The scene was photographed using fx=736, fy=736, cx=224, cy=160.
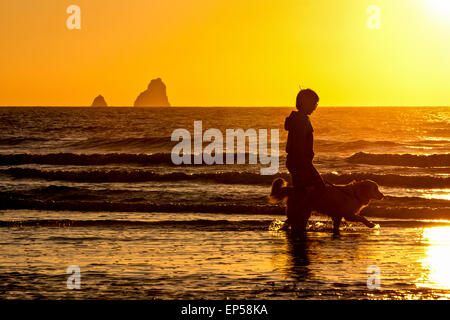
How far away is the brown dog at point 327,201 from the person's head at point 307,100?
1246 millimetres

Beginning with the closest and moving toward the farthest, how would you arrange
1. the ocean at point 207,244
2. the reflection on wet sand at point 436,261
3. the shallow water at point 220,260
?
the shallow water at point 220,260, the ocean at point 207,244, the reflection on wet sand at point 436,261

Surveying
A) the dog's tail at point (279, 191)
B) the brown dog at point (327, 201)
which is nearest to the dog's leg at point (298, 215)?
the brown dog at point (327, 201)

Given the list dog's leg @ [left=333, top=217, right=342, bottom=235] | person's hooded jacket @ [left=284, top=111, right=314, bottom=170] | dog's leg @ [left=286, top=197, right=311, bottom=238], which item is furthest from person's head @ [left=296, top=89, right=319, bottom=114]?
dog's leg @ [left=333, top=217, right=342, bottom=235]

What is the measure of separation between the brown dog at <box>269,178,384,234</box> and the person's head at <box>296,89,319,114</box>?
4.09 feet

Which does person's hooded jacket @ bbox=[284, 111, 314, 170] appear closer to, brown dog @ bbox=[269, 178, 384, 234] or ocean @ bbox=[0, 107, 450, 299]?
brown dog @ bbox=[269, 178, 384, 234]

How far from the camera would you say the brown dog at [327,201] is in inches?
435

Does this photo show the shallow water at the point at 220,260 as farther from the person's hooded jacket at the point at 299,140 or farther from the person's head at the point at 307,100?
the person's head at the point at 307,100

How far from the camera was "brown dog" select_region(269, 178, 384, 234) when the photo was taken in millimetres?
11047

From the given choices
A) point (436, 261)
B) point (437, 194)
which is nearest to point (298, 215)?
point (436, 261)

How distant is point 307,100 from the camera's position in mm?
10477

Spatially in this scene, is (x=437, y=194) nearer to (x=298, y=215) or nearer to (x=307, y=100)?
(x=298, y=215)

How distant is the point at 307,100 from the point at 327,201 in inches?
65.8
